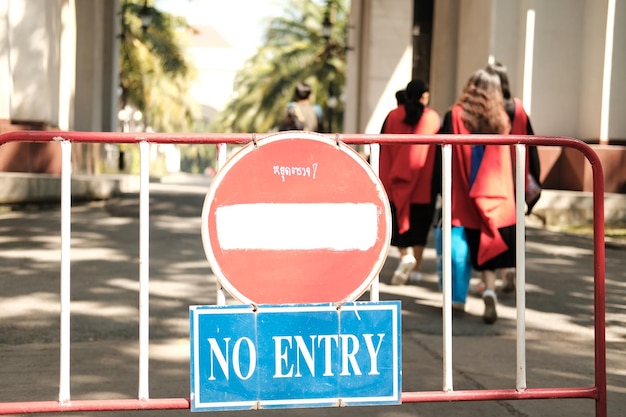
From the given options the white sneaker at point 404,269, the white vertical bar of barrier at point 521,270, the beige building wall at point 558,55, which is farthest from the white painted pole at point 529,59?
the white vertical bar of barrier at point 521,270

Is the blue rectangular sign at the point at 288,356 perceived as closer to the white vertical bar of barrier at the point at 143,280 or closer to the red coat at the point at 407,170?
the white vertical bar of barrier at the point at 143,280

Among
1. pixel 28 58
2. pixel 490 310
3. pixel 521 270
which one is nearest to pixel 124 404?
pixel 521 270

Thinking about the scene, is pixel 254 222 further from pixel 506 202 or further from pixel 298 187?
pixel 506 202

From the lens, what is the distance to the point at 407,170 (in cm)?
841

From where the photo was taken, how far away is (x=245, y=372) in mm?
3738

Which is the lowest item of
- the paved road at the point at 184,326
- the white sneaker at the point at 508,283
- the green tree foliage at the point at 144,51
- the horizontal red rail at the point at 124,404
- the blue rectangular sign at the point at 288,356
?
the paved road at the point at 184,326

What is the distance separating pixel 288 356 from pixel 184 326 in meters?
2.84

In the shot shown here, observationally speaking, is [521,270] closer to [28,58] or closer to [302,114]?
[302,114]

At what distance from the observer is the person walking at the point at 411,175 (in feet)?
27.6

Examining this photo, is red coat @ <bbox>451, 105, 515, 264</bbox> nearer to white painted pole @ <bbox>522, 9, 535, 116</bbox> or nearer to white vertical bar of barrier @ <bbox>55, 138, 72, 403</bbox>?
white vertical bar of barrier @ <bbox>55, 138, 72, 403</bbox>

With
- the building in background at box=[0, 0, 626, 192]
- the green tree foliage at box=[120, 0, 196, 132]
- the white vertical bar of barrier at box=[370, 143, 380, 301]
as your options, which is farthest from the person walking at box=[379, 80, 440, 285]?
the green tree foliage at box=[120, 0, 196, 132]

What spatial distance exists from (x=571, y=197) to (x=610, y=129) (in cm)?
141

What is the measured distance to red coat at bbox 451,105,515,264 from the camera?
6.83 m

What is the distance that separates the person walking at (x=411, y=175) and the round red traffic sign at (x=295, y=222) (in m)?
4.47
